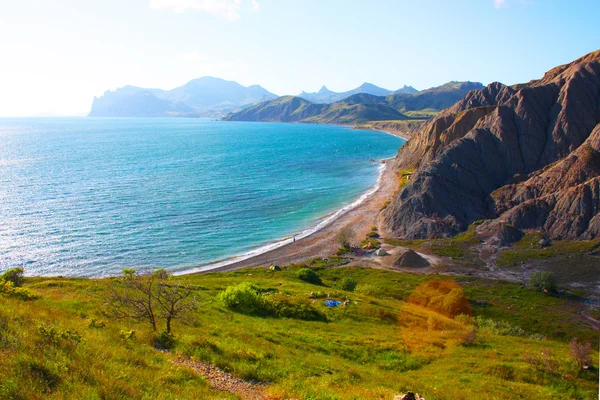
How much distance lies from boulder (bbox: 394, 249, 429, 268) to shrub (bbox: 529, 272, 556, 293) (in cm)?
1609

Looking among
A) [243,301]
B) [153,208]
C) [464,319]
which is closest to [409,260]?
[464,319]

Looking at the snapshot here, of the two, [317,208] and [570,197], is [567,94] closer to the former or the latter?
[570,197]

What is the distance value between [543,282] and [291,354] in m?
45.0

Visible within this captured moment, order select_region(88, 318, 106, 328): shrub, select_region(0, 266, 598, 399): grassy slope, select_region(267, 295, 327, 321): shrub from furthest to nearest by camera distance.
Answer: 1. select_region(267, 295, 327, 321): shrub
2. select_region(88, 318, 106, 328): shrub
3. select_region(0, 266, 598, 399): grassy slope

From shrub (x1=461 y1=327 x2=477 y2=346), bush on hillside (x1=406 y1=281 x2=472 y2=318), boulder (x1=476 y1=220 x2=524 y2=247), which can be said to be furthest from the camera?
boulder (x1=476 y1=220 x2=524 y2=247)

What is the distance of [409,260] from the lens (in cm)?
6675

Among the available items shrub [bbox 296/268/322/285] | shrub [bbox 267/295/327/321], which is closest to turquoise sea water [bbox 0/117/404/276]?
shrub [bbox 296/268/322/285]

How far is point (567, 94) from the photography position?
102 metres

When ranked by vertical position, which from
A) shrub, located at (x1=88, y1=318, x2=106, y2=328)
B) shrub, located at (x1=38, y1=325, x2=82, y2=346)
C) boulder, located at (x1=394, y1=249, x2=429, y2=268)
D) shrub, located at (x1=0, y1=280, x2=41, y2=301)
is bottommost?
boulder, located at (x1=394, y1=249, x2=429, y2=268)

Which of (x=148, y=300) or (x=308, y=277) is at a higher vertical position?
(x=148, y=300)

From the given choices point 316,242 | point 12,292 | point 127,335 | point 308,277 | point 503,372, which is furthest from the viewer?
point 316,242

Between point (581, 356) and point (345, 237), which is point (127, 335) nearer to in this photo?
point (581, 356)

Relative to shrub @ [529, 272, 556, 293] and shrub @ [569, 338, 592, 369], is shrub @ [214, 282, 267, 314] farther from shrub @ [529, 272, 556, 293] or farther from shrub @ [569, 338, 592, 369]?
shrub @ [529, 272, 556, 293]

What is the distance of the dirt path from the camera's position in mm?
18094
